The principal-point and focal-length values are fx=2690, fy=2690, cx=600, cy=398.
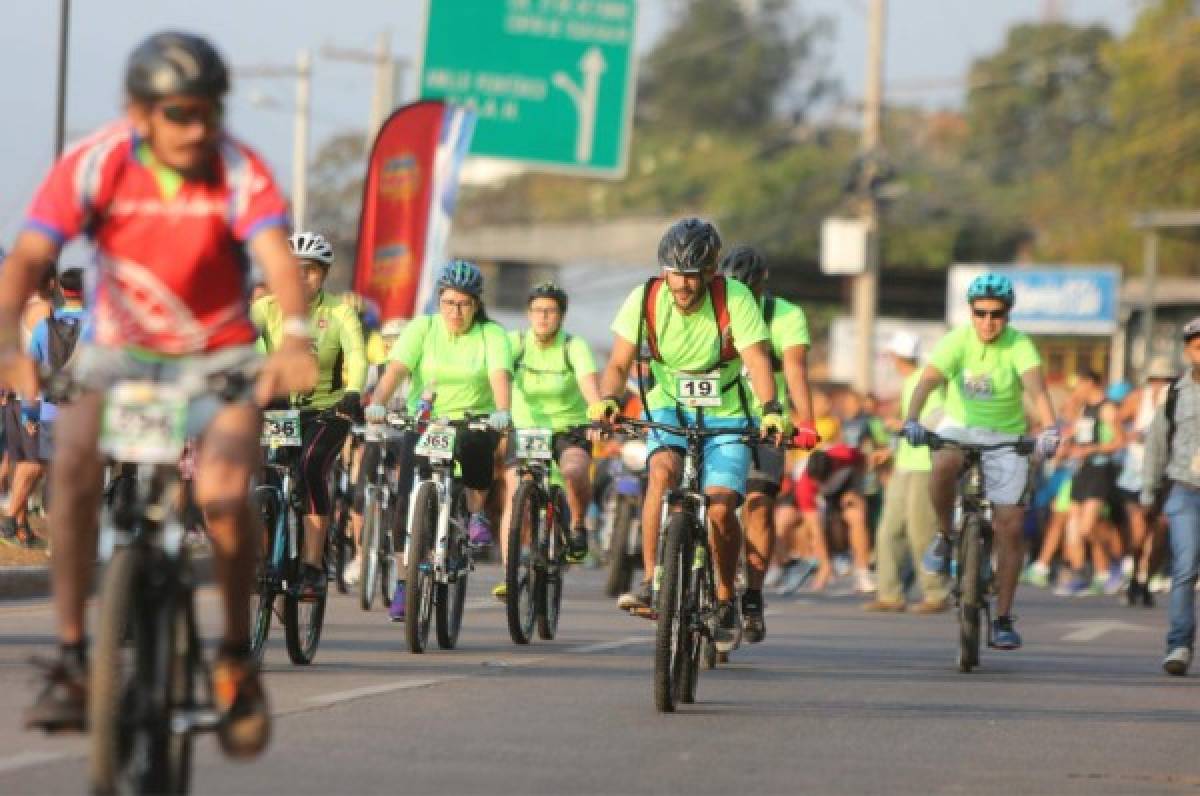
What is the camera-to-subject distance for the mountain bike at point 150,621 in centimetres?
636

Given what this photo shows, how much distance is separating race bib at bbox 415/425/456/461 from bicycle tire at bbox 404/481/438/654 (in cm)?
22

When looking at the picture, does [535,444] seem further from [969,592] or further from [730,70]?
[730,70]

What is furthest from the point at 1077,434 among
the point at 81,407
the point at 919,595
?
the point at 81,407

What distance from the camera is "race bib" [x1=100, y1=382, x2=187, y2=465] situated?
6.60 m

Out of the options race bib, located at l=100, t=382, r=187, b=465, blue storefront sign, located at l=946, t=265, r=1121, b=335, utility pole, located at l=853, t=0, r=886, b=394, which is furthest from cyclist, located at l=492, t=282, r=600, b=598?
blue storefront sign, located at l=946, t=265, r=1121, b=335

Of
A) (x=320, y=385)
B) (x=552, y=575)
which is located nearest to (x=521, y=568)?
(x=552, y=575)

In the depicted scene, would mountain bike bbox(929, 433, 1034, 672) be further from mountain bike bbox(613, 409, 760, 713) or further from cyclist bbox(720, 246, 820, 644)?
mountain bike bbox(613, 409, 760, 713)

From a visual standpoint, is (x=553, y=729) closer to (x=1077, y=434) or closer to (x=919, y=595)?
(x=919, y=595)

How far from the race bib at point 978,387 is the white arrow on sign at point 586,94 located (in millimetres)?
15756

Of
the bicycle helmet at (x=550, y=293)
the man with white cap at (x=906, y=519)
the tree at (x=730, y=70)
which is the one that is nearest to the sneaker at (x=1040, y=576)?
the man with white cap at (x=906, y=519)

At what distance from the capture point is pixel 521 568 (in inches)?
571

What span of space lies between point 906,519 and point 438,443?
687 cm

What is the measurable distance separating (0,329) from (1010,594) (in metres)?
8.62

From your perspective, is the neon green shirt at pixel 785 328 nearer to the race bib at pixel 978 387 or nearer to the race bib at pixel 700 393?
the race bib at pixel 700 393
